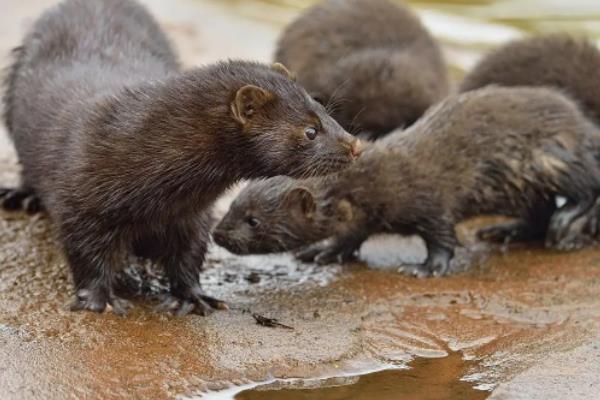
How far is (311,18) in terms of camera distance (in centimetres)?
1164

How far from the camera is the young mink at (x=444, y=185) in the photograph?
27.2 feet

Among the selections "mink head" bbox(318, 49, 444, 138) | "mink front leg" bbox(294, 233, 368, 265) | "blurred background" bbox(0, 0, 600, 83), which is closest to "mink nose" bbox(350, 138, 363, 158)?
"mink front leg" bbox(294, 233, 368, 265)

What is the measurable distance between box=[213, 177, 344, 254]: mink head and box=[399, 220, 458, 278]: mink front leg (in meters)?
0.64

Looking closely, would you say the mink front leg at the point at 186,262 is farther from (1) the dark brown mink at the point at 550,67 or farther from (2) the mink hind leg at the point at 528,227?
(1) the dark brown mink at the point at 550,67

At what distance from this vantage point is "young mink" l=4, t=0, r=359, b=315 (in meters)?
6.66

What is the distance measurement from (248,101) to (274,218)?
71.9 inches

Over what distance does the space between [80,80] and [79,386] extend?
2.50 metres

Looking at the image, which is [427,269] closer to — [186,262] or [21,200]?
[186,262]

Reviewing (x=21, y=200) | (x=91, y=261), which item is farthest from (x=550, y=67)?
(x=91, y=261)

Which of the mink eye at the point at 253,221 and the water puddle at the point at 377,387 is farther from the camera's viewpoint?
the mink eye at the point at 253,221

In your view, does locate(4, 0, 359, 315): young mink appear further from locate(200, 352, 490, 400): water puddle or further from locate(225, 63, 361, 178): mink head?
locate(200, 352, 490, 400): water puddle

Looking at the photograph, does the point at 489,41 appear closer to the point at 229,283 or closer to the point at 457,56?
the point at 457,56

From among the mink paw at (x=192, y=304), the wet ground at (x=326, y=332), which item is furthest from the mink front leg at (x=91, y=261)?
the mink paw at (x=192, y=304)

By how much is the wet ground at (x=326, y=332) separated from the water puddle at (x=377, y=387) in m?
0.01
